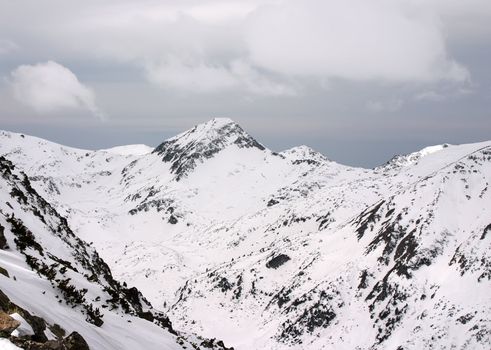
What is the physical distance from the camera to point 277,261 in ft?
510

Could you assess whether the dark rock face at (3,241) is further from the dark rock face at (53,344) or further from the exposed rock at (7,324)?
the exposed rock at (7,324)

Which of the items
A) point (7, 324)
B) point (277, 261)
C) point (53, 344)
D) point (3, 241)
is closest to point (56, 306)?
point (7, 324)

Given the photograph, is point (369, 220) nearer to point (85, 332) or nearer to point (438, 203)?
point (438, 203)

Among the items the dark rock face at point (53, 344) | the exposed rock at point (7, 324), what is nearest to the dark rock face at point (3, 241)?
the dark rock face at point (53, 344)

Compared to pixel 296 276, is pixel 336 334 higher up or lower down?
lower down

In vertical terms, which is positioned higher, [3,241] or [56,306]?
[3,241]

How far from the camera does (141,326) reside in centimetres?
2734

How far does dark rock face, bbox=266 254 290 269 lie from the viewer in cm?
15475

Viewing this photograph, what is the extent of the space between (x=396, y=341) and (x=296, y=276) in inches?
1628

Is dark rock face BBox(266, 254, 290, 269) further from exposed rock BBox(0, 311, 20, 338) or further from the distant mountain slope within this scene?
exposed rock BBox(0, 311, 20, 338)

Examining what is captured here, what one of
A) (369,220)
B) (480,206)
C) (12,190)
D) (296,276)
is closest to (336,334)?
(296,276)

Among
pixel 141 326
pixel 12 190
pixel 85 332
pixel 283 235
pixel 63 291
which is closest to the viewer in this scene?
pixel 85 332

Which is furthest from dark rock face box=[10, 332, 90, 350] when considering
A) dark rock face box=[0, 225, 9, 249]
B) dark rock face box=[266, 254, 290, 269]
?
dark rock face box=[266, 254, 290, 269]

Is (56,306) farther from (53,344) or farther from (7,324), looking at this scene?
(53,344)
